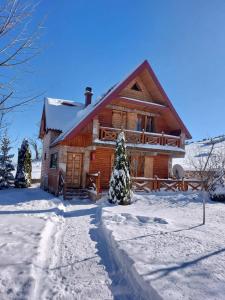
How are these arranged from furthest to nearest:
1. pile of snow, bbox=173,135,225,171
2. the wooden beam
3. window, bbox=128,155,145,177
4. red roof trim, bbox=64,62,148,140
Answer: pile of snow, bbox=173,135,225,171 < window, bbox=128,155,145,177 < the wooden beam < red roof trim, bbox=64,62,148,140

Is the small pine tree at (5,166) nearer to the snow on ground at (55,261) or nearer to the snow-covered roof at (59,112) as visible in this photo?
the snow-covered roof at (59,112)

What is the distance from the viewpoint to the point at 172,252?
214 inches

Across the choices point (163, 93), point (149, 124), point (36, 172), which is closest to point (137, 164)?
point (149, 124)

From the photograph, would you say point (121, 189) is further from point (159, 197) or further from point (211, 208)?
point (211, 208)

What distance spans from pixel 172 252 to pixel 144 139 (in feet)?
38.3

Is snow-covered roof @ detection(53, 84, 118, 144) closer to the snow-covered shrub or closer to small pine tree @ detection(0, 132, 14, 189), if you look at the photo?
small pine tree @ detection(0, 132, 14, 189)

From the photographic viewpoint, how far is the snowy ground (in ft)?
12.9

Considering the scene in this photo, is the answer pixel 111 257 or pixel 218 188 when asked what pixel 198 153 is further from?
pixel 111 257

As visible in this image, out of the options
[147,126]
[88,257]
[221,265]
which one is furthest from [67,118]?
[221,265]

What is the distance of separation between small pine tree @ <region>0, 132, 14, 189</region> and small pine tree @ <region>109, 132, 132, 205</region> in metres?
11.0

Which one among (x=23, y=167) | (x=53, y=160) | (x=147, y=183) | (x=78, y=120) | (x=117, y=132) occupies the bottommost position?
(x=147, y=183)

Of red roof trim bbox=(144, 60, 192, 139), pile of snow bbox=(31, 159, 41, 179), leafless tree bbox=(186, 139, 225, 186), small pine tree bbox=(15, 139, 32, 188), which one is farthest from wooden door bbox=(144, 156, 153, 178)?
pile of snow bbox=(31, 159, 41, 179)

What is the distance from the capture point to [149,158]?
1823 cm

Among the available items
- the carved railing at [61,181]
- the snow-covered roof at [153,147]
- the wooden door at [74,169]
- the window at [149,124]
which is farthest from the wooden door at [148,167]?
the carved railing at [61,181]
